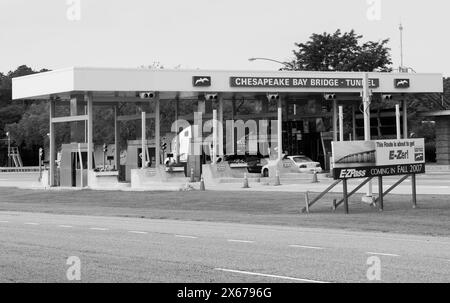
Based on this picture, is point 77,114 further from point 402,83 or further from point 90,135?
point 402,83

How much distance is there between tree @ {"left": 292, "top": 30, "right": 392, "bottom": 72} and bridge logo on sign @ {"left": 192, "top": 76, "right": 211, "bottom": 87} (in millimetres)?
25490

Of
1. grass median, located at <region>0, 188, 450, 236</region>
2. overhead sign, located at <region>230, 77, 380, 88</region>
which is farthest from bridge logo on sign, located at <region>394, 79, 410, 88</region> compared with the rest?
grass median, located at <region>0, 188, 450, 236</region>

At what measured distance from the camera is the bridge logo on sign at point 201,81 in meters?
49.8

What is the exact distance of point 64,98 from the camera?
170 ft

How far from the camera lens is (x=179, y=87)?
49531mm

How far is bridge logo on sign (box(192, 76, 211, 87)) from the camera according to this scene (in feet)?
164

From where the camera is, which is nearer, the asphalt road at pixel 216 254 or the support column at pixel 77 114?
the asphalt road at pixel 216 254

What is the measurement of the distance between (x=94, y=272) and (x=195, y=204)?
69.4 ft

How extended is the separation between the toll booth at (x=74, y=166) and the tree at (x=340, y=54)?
1227 inches

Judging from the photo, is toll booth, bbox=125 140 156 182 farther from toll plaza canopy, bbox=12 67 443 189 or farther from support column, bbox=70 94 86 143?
support column, bbox=70 94 86 143
